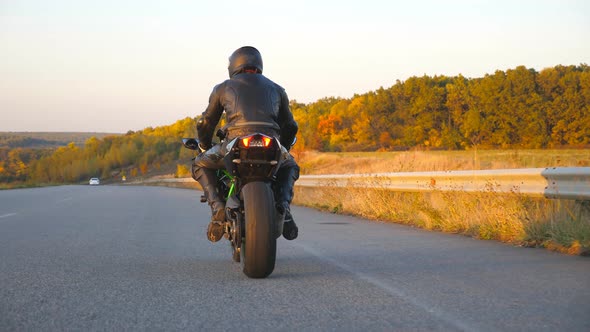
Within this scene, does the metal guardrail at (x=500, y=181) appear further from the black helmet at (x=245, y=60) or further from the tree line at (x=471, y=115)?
the tree line at (x=471, y=115)

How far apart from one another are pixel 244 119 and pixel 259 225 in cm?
100

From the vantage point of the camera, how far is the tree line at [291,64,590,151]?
42719mm

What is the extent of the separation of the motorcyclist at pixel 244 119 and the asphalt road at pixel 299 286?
0.65m

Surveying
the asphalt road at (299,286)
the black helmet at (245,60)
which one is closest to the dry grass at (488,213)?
the asphalt road at (299,286)

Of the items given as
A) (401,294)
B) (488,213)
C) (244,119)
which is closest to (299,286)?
(401,294)

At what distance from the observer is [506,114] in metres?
48.9

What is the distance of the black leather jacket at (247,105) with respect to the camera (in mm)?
5797

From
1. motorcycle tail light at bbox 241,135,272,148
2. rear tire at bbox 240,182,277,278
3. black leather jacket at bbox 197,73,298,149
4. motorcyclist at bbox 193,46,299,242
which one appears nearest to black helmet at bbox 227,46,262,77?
motorcyclist at bbox 193,46,299,242

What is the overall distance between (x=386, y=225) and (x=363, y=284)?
6111 mm

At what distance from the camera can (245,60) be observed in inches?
244

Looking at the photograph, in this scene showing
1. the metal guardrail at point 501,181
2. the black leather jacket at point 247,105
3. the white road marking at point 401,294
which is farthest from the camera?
the metal guardrail at point 501,181

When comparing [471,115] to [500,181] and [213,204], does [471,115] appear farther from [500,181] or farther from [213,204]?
[213,204]

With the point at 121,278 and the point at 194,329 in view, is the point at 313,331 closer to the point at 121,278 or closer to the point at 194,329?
the point at 194,329

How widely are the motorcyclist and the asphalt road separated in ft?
2.12
